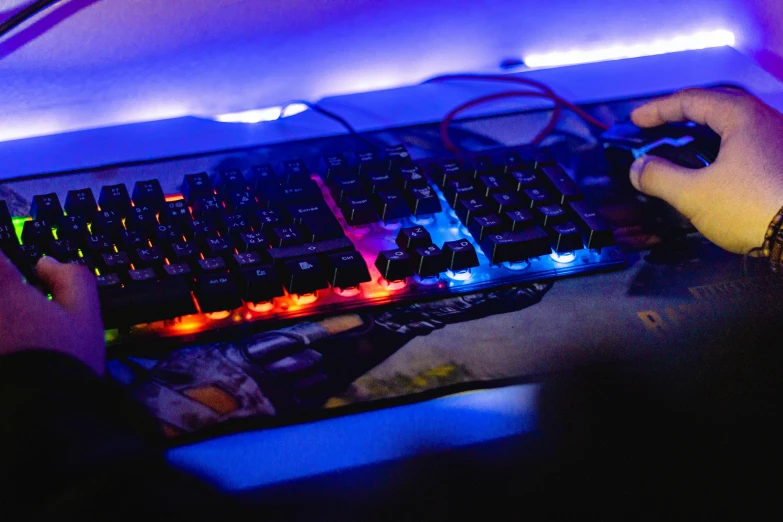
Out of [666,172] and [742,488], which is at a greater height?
[666,172]

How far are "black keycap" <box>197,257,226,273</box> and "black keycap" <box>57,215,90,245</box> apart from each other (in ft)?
0.30

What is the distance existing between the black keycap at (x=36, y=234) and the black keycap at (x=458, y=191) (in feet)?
1.04

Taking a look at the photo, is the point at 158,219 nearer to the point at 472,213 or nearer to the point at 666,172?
the point at 472,213

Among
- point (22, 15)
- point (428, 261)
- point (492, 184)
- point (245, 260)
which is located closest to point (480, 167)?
A: point (492, 184)

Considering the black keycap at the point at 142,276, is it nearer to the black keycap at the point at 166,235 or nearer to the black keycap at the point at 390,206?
the black keycap at the point at 166,235

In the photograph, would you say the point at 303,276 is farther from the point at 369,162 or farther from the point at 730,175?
the point at 730,175

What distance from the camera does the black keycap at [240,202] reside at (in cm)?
62

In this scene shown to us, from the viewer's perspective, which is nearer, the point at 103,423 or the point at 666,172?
the point at 103,423

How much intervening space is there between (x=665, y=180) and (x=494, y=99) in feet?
0.76

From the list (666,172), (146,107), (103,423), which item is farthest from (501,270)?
(146,107)

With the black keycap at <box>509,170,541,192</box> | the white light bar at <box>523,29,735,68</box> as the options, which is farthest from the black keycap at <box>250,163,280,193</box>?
the white light bar at <box>523,29,735,68</box>

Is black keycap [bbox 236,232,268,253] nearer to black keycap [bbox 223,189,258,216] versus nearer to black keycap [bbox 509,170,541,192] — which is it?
black keycap [bbox 223,189,258,216]

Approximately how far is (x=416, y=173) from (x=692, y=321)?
0.26 m

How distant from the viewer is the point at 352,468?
49 cm
